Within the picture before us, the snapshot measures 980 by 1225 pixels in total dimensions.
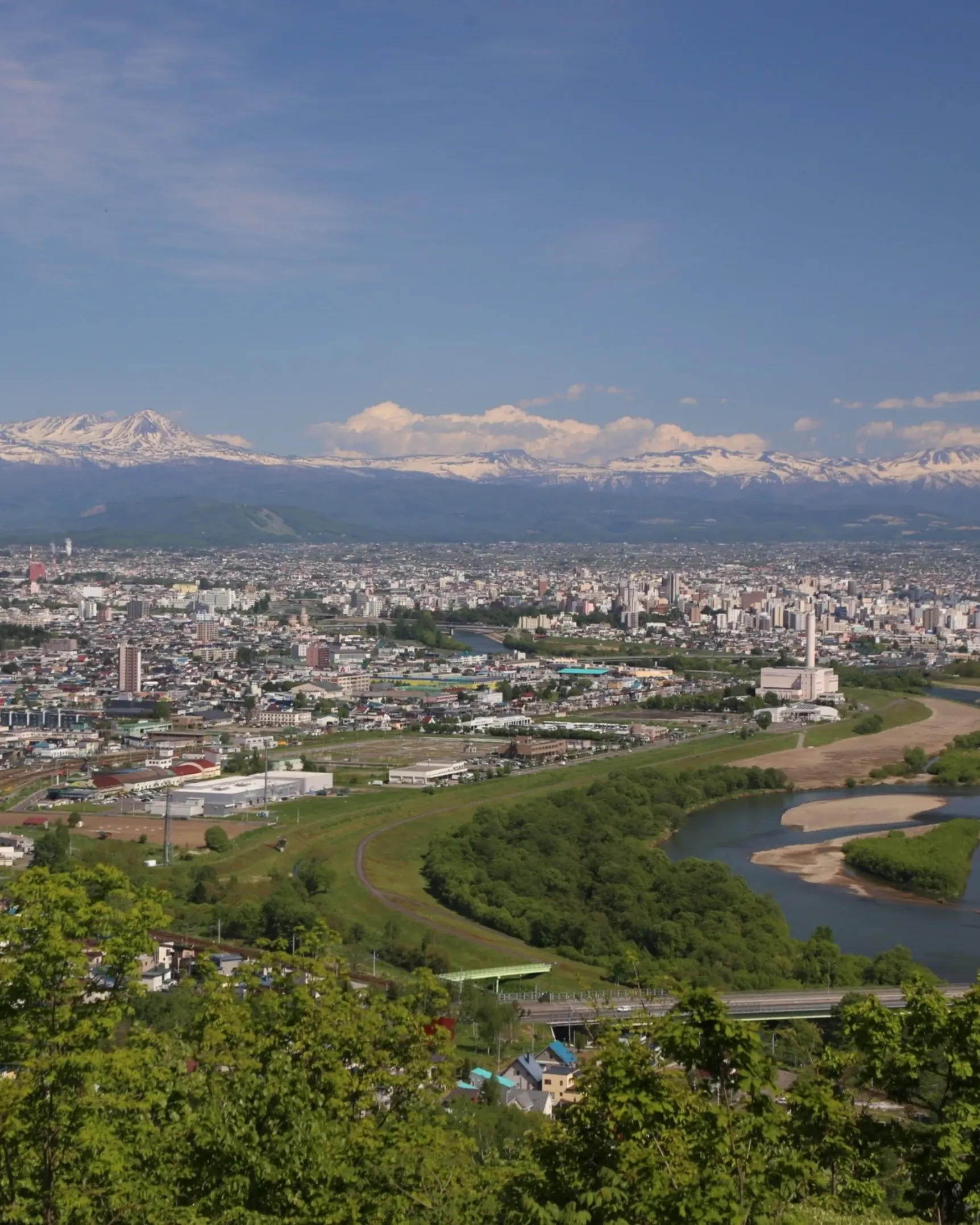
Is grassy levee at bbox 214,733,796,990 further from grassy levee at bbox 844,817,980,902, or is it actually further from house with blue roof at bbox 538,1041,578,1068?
grassy levee at bbox 844,817,980,902

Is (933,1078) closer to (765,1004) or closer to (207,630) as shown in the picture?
(765,1004)

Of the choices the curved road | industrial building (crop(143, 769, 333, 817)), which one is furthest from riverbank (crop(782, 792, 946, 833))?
industrial building (crop(143, 769, 333, 817))

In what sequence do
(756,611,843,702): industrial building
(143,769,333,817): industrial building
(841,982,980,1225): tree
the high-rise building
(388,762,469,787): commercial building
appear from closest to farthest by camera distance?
(841,982,980,1225): tree → (143,769,333,817): industrial building → (388,762,469,787): commercial building → the high-rise building → (756,611,843,702): industrial building

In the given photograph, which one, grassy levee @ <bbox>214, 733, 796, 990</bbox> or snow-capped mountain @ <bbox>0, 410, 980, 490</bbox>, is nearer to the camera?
grassy levee @ <bbox>214, 733, 796, 990</bbox>

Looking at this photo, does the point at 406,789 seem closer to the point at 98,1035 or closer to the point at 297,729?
the point at 297,729

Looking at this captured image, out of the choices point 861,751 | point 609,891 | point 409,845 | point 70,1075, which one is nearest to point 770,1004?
point 609,891

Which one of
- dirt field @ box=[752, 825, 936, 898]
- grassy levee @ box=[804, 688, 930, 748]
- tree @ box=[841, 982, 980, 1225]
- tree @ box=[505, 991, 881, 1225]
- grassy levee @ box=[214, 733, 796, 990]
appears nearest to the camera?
tree @ box=[505, 991, 881, 1225]

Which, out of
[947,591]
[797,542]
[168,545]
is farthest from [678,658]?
[797,542]

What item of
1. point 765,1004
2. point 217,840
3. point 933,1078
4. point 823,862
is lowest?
point 823,862
